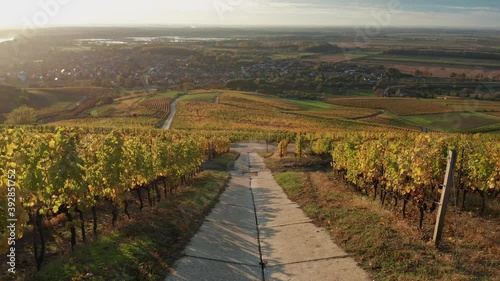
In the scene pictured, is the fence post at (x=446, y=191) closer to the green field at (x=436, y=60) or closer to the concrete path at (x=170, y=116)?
the concrete path at (x=170, y=116)

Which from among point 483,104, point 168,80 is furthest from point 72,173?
point 168,80

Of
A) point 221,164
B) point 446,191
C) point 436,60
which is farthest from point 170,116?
point 436,60

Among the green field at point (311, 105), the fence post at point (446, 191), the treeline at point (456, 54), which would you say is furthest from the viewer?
the treeline at point (456, 54)

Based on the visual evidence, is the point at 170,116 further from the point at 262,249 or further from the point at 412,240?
the point at 412,240

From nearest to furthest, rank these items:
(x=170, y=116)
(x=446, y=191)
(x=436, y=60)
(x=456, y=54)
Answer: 1. (x=446, y=191)
2. (x=170, y=116)
3. (x=436, y=60)
4. (x=456, y=54)

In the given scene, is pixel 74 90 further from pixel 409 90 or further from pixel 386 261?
pixel 386 261

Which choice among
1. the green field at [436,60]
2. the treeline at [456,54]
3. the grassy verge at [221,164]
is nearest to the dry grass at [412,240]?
the grassy verge at [221,164]

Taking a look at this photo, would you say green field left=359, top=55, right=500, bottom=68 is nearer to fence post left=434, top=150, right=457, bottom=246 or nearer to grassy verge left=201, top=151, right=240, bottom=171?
grassy verge left=201, top=151, right=240, bottom=171
